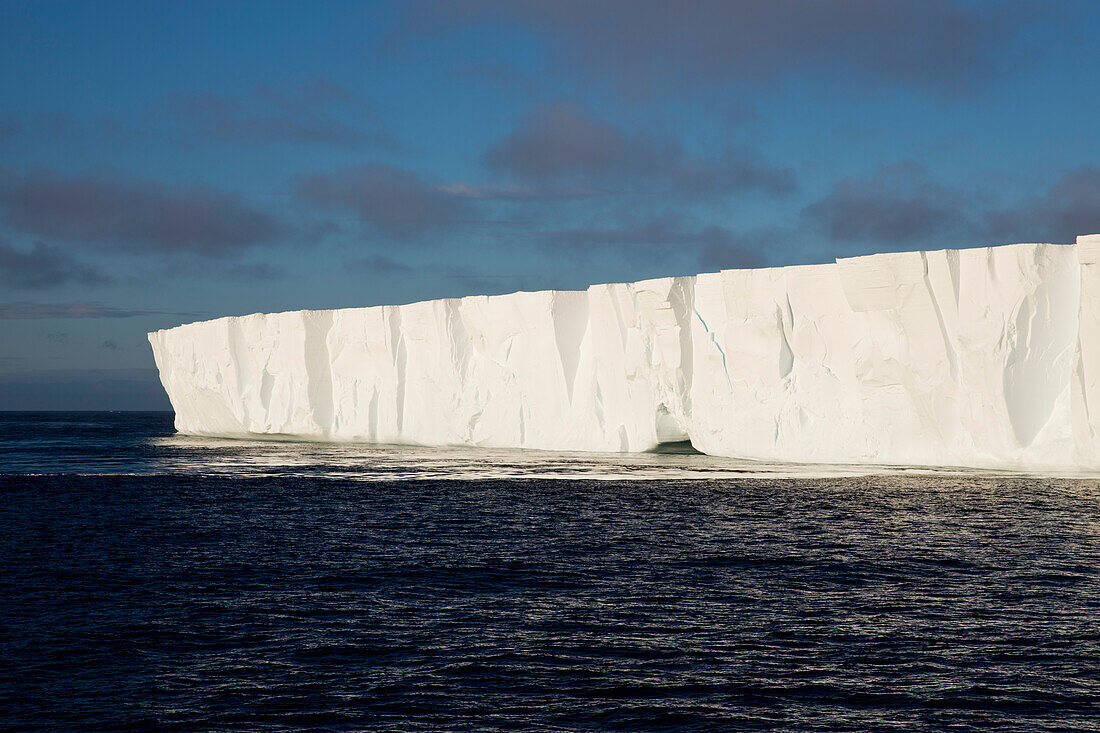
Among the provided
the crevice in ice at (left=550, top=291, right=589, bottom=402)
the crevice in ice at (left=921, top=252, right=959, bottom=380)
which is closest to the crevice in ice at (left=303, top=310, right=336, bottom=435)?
the crevice in ice at (left=550, top=291, right=589, bottom=402)

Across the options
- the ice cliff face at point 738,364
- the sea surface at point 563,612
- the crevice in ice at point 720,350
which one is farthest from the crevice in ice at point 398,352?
the sea surface at point 563,612

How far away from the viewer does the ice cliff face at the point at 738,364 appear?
787 inches

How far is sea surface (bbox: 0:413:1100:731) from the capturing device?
6562 millimetres

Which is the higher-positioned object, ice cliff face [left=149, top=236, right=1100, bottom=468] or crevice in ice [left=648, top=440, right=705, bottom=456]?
ice cliff face [left=149, top=236, right=1100, bottom=468]

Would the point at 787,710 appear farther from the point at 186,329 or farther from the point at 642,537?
the point at 186,329

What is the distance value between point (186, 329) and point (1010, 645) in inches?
1451

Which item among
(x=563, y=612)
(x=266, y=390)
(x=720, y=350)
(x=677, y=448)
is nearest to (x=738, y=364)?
(x=720, y=350)

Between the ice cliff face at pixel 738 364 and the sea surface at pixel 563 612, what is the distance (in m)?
2.90

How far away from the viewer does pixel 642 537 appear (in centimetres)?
1353

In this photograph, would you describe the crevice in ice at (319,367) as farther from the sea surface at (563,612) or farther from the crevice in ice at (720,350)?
the sea surface at (563,612)

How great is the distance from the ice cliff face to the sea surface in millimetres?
2902

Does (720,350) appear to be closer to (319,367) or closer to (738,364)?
(738,364)

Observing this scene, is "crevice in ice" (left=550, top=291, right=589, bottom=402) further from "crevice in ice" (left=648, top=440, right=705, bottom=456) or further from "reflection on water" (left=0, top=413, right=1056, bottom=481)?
"crevice in ice" (left=648, top=440, right=705, bottom=456)

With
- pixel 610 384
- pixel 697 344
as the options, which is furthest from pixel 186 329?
pixel 697 344
